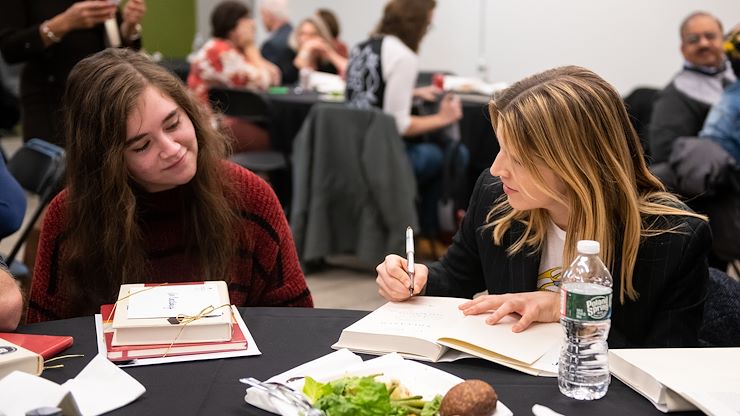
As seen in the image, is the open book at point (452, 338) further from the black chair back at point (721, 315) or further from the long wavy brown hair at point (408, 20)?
the long wavy brown hair at point (408, 20)

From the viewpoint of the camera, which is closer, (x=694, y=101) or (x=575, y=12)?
(x=694, y=101)

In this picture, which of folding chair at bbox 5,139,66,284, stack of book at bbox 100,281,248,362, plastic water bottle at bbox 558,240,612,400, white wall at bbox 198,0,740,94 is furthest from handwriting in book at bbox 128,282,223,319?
white wall at bbox 198,0,740,94

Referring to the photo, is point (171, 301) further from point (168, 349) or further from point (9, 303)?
point (9, 303)

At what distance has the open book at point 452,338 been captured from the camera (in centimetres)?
139

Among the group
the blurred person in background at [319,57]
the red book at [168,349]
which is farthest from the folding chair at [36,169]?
the blurred person in background at [319,57]

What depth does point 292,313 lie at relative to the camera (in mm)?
1678

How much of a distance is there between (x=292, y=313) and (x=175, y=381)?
372mm

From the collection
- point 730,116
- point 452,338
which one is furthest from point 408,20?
point 452,338

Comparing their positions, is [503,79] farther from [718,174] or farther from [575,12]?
[718,174]

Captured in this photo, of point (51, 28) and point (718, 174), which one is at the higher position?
point (51, 28)

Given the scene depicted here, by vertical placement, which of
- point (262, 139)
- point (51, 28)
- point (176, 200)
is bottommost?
point (262, 139)

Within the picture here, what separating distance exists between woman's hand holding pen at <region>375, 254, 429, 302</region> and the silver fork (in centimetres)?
43

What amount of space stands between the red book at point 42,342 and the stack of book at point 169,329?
0.23ft

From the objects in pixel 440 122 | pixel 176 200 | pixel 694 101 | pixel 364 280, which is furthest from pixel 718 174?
pixel 176 200
